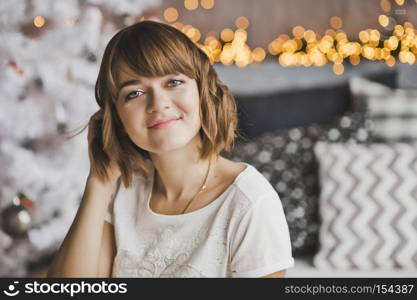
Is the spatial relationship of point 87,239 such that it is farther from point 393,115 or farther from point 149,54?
point 393,115

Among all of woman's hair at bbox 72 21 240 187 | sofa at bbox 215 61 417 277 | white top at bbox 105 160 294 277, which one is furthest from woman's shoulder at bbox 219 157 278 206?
sofa at bbox 215 61 417 277

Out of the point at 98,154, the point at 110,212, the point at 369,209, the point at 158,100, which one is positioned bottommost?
the point at 369,209

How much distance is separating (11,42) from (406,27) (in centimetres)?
172

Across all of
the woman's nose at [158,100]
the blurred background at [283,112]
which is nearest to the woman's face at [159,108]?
the woman's nose at [158,100]

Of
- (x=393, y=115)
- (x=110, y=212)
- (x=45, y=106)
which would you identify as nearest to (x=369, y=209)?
(x=393, y=115)

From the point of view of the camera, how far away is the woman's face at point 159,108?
1.06m

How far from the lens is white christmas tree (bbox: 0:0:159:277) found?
2.13 metres

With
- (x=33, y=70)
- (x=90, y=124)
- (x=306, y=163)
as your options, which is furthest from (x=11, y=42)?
(x=306, y=163)

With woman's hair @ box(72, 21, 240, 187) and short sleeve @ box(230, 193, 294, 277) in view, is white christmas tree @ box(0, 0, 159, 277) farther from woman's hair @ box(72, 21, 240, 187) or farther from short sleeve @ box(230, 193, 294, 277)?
short sleeve @ box(230, 193, 294, 277)

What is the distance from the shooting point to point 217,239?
103cm

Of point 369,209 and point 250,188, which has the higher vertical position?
point 250,188

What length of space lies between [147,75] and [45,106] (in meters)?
1.28

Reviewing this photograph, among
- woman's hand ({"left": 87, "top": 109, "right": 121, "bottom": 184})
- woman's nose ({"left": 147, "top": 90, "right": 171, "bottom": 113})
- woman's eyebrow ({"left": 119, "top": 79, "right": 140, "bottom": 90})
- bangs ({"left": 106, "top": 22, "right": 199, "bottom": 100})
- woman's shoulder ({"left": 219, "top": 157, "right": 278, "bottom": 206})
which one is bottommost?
woman's shoulder ({"left": 219, "top": 157, "right": 278, "bottom": 206})

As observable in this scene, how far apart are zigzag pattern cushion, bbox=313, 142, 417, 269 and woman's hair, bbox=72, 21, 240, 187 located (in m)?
0.54
